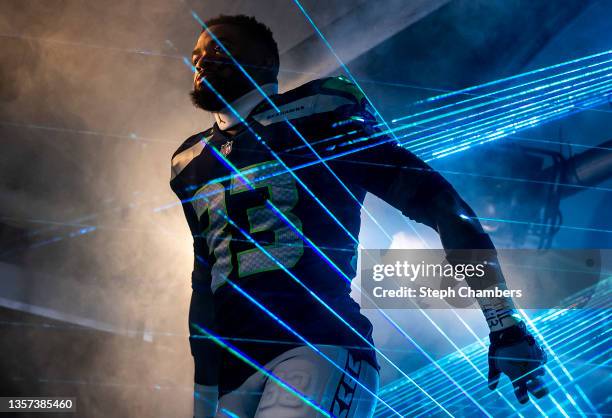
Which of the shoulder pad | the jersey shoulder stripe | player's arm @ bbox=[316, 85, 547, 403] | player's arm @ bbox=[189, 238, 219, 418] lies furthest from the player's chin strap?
the shoulder pad

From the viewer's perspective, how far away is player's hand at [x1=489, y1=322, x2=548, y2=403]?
1.20 m

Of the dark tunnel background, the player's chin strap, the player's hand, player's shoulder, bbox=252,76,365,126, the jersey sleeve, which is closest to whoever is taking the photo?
the player's hand

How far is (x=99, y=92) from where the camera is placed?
131 inches

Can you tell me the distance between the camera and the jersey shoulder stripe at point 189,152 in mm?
1794

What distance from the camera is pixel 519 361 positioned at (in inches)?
47.5

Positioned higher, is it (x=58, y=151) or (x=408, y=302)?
(x=58, y=151)

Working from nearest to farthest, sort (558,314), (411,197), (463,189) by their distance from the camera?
(411,197)
(558,314)
(463,189)

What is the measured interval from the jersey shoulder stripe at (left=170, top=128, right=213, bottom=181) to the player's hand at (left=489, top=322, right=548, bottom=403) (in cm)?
109

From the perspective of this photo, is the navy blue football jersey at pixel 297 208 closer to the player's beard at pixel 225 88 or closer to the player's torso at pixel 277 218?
the player's torso at pixel 277 218

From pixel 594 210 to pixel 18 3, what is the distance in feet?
13.6

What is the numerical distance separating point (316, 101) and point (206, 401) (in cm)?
102

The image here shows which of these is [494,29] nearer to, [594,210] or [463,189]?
[463,189]

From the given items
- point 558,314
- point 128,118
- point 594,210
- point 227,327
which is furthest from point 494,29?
point 227,327

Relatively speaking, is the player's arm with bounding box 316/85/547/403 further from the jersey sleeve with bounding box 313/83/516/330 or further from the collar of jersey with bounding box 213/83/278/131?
the collar of jersey with bounding box 213/83/278/131
